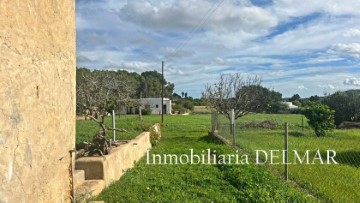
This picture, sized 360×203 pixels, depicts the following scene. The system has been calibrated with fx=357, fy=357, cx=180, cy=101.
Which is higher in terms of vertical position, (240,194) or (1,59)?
(1,59)

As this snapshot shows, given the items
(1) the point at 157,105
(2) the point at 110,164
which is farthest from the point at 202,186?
(1) the point at 157,105

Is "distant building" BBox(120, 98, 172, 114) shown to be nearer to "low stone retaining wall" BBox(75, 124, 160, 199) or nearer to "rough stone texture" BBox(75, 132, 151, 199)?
"rough stone texture" BBox(75, 132, 151, 199)

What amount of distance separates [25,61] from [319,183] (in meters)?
5.56

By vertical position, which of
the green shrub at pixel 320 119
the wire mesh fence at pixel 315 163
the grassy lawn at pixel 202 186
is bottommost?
the grassy lawn at pixel 202 186

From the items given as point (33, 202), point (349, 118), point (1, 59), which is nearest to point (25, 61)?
point (1, 59)

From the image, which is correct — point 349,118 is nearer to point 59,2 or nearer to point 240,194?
point 240,194

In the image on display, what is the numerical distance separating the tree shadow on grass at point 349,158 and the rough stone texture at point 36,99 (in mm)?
7087

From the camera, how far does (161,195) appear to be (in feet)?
20.0

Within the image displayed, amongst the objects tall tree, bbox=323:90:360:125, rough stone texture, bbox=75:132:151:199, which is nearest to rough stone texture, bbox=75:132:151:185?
rough stone texture, bbox=75:132:151:199

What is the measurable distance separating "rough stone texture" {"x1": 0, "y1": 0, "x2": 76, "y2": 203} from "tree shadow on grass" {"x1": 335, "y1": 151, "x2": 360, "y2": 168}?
7087 mm

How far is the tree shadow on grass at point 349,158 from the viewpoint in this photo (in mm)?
8402

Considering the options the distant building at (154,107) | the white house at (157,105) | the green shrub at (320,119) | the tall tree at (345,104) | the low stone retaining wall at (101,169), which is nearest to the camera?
the low stone retaining wall at (101,169)

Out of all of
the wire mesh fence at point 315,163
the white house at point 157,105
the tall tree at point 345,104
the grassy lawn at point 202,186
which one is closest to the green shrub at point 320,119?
the wire mesh fence at point 315,163

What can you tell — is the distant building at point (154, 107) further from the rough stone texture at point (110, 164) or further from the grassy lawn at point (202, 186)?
the grassy lawn at point (202, 186)
